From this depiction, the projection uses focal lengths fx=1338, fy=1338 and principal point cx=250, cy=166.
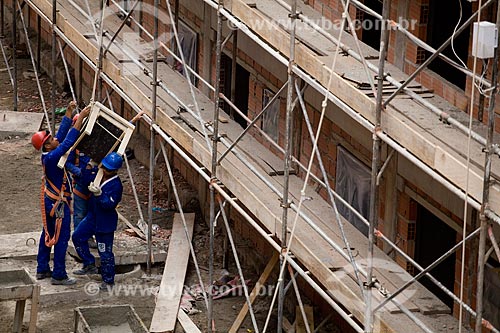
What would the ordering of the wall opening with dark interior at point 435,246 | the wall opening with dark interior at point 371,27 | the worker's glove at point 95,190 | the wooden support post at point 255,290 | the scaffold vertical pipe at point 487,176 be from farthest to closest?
the worker's glove at point 95,190
the wooden support post at point 255,290
the wall opening with dark interior at point 371,27
the wall opening with dark interior at point 435,246
the scaffold vertical pipe at point 487,176

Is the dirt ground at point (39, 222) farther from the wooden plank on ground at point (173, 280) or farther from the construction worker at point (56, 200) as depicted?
the construction worker at point (56, 200)

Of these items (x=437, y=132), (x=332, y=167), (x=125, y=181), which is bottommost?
(x=125, y=181)

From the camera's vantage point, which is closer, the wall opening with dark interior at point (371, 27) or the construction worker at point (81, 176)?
the wall opening with dark interior at point (371, 27)

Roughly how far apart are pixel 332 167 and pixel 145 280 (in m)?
3.07

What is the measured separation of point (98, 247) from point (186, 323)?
1628 millimetres

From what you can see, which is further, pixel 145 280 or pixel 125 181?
pixel 125 181

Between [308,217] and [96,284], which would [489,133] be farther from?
[96,284]

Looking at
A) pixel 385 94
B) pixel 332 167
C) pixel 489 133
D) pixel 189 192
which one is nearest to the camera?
pixel 489 133

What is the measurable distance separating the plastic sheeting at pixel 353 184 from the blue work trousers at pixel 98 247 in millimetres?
2937

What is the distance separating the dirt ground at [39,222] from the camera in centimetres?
1559

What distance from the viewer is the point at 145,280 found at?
654 inches

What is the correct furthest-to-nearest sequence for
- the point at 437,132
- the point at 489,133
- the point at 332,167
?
the point at 332,167, the point at 437,132, the point at 489,133

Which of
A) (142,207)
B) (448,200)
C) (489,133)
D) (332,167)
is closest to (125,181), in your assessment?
(142,207)

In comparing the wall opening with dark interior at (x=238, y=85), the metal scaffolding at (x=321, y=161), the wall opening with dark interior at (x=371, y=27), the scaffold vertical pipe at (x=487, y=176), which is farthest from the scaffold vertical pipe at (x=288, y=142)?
the wall opening with dark interior at (x=238, y=85)
